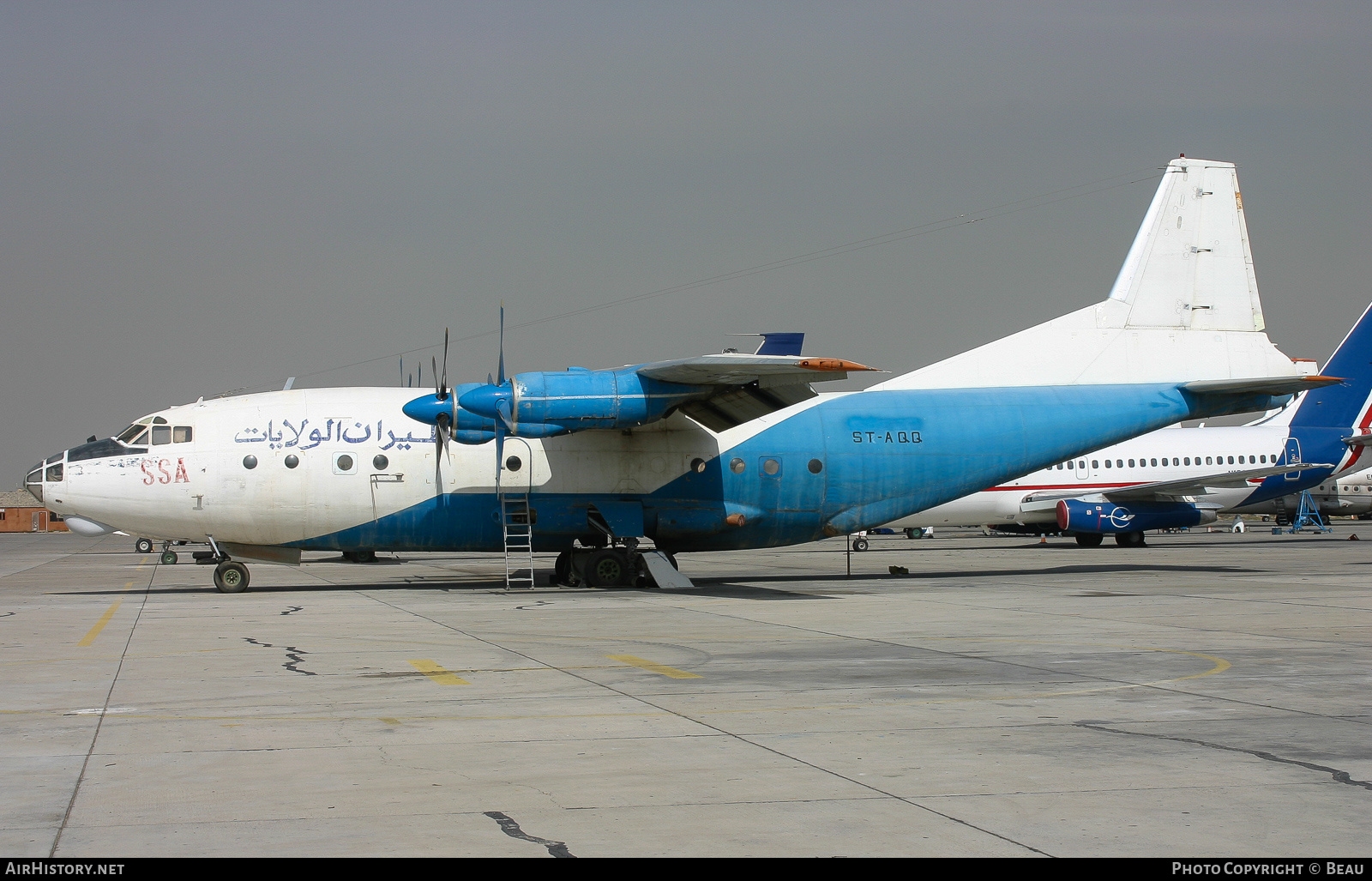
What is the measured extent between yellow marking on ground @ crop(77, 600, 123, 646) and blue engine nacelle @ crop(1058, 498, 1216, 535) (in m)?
29.8

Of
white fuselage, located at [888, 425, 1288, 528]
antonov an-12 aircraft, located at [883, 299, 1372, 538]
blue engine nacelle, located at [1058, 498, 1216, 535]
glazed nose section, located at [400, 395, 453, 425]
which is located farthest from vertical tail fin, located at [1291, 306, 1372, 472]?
glazed nose section, located at [400, 395, 453, 425]

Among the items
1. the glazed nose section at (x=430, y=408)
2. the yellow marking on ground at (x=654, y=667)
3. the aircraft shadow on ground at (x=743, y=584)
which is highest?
the glazed nose section at (x=430, y=408)

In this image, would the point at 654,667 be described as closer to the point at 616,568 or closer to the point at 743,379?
the point at 743,379

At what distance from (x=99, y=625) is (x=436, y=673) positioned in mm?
7885

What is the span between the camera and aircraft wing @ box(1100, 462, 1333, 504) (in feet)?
127

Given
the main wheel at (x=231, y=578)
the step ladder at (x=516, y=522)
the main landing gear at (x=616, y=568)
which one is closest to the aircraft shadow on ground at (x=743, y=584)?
the main landing gear at (x=616, y=568)

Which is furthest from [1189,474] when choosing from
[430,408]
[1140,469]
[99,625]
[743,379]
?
[99,625]

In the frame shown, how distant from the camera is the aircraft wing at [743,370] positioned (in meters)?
20.5

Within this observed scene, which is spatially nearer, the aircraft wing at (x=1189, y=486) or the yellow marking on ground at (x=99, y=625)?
the yellow marking on ground at (x=99, y=625)

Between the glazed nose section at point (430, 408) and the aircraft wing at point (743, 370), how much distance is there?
155 inches

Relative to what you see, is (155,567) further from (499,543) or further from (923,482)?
(923,482)

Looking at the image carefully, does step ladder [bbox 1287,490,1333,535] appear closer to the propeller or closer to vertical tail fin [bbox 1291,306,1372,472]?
vertical tail fin [bbox 1291,306,1372,472]

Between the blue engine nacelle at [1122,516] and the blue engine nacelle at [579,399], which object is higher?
the blue engine nacelle at [579,399]

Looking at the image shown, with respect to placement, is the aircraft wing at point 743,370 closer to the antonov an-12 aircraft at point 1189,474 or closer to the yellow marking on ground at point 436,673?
the yellow marking on ground at point 436,673
